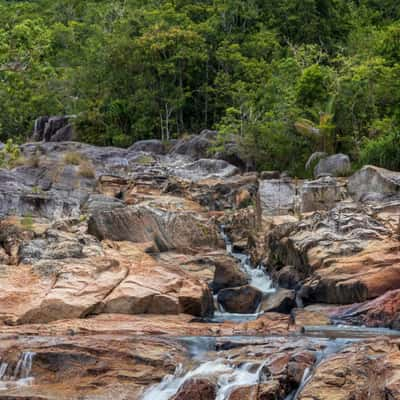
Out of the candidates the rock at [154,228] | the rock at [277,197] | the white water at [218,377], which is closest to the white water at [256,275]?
the rock at [154,228]

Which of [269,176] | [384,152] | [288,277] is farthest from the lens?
[269,176]

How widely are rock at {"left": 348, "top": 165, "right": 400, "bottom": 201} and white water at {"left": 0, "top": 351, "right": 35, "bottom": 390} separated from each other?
1421 cm

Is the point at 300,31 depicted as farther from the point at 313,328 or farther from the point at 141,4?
the point at 313,328

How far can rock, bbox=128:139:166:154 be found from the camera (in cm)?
3988

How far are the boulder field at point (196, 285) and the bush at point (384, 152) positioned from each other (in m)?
0.88

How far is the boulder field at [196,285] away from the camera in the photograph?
1159 cm

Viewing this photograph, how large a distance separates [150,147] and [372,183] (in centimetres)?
1760

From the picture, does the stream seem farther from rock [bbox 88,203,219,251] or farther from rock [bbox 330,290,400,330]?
rock [bbox 88,203,219,251]

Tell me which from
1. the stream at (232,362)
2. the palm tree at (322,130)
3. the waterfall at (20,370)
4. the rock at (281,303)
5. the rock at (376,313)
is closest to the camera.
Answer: the stream at (232,362)

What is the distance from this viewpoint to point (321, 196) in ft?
82.7

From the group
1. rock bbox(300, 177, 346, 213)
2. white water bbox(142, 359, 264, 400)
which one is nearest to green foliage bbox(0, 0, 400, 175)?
rock bbox(300, 177, 346, 213)

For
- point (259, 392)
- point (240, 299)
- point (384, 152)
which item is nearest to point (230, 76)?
point (384, 152)

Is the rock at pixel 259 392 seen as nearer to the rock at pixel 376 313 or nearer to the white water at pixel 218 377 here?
the white water at pixel 218 377

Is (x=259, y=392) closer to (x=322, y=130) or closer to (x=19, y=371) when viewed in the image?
(x=19, y=371)
